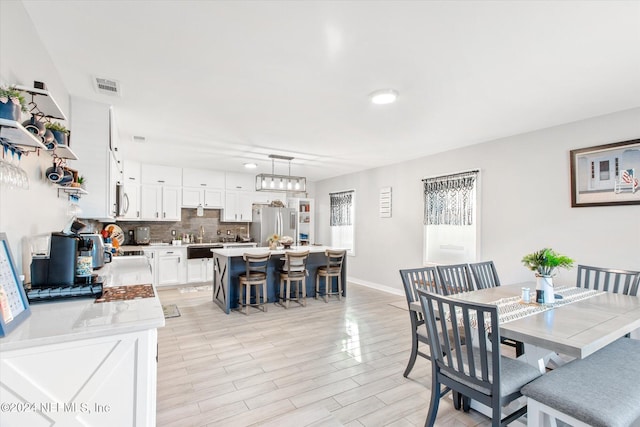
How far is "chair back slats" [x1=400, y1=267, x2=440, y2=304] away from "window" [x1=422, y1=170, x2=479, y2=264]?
2.11 metres

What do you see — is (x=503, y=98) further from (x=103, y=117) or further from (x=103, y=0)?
(x=103, y=117)

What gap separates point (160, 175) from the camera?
6367mm

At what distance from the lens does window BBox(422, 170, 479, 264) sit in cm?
468

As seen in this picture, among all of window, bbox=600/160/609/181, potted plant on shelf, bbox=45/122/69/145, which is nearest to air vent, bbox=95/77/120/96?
potted plant on shelf, bbox=45/122/69/145

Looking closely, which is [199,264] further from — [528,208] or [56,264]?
[528,208]

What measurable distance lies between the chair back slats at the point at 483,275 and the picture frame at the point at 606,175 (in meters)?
1.33

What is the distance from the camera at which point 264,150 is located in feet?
16.0

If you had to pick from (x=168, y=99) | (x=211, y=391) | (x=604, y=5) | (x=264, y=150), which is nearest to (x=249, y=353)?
(x=211, y=391)

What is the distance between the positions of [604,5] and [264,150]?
4.04 m

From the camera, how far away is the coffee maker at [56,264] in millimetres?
1800

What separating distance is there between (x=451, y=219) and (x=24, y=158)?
4.96 m

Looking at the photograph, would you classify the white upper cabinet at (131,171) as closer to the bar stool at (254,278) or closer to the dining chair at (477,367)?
the bar stool at (254,278)

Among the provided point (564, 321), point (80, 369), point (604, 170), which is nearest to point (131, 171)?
point (80, 369)

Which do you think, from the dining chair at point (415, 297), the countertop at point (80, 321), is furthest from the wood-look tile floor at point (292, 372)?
the countertop at point (80, 321)
